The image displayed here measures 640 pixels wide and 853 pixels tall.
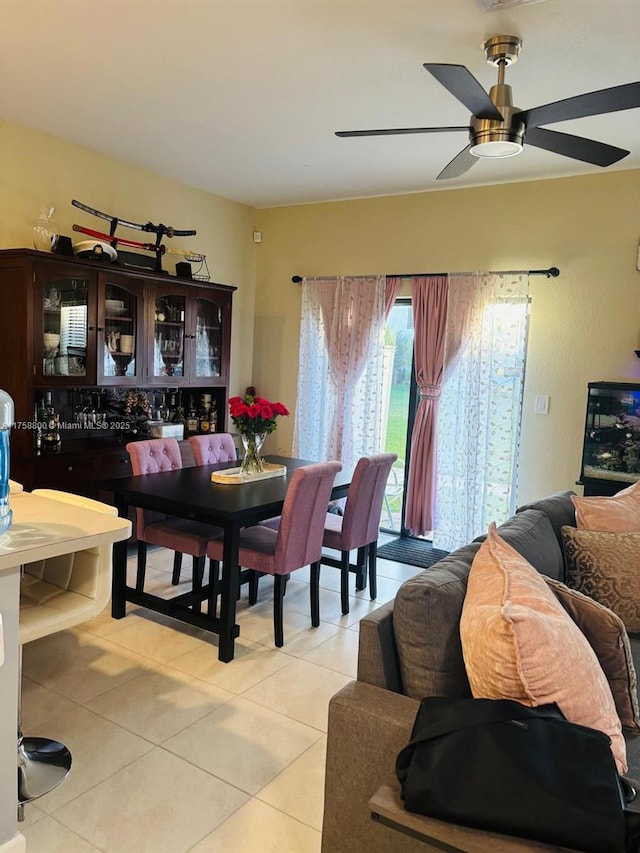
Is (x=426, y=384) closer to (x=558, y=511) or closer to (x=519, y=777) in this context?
(x=558, y=511)

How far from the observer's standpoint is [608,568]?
245 cm

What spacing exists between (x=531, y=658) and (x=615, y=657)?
54cm

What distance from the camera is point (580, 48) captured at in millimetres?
2662

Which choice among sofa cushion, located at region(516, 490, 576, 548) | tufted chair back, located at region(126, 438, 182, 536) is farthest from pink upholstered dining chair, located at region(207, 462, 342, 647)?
sofa cushion, located at region(516, 490, 576, 548)

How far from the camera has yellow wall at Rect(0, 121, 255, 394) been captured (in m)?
3.99

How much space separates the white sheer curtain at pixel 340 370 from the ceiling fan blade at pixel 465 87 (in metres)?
2.67

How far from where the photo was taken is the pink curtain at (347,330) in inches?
203

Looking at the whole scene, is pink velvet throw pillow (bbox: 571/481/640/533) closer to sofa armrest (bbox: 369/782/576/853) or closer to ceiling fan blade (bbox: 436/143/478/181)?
ceiling fan blade (bbox: 436/143/478/181)

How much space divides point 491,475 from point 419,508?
2.16 ft

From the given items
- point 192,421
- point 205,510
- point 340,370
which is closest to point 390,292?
point 340,370

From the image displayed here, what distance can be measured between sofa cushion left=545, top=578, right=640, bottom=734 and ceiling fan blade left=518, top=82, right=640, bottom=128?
5.45 ft

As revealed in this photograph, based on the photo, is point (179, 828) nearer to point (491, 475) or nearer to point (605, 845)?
point (605, 845)

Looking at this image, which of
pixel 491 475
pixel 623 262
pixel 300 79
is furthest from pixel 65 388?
pixel 623 262

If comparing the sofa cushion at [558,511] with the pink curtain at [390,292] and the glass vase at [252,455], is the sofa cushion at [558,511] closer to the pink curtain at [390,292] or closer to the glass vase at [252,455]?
the glass vase at [252,455]
